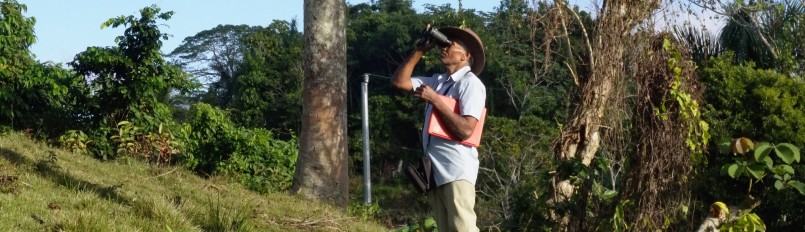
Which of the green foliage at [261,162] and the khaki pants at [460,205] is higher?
the khaki pants at [460,205]

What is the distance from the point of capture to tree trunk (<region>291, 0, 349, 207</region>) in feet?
38.9

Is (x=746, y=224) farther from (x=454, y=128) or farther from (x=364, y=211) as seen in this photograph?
(x=364, y=211)

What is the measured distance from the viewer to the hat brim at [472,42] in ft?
19.3

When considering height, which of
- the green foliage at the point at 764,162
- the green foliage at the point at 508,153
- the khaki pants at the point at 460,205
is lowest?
the green foliage at the point at 508,153

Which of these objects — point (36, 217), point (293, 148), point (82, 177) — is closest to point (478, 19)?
point (293, 148)

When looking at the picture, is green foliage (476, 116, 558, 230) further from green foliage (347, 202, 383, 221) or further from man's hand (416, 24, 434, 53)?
man's hand (416, 24, 434, 53)

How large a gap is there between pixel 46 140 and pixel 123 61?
1.22m

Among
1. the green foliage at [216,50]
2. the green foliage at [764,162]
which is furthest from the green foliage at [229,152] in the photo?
the green foliage at [216,50]

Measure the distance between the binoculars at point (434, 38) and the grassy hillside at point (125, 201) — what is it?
1652mm

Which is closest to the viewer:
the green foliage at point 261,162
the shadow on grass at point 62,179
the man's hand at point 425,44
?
the man's hand at point 425,44

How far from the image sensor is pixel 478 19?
38.8 m


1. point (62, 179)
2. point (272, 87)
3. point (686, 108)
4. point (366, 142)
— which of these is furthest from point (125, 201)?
point (272, 87)

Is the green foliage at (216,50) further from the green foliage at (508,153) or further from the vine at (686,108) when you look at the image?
the vine at (686,108)

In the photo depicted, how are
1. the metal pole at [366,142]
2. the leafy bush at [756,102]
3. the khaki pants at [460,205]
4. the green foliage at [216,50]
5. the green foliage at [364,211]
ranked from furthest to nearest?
1. the green foliage at [216,50]
2. the metal pole at [366,142]
3. the leafy bush at [756,102]
4. the green foliage at [364,211]
5. the khaki pants at [460,205]
